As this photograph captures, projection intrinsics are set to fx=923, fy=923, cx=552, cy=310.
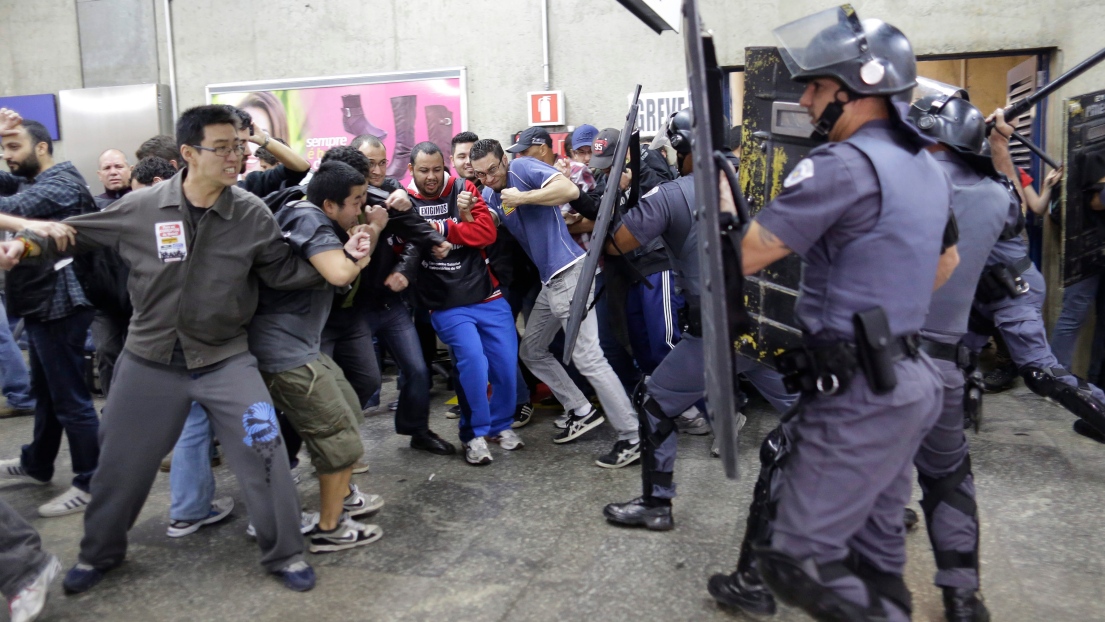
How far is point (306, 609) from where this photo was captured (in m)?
3.42

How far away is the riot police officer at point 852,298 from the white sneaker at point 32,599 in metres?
2.52

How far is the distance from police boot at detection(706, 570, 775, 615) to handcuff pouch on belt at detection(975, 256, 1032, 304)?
2146 mm

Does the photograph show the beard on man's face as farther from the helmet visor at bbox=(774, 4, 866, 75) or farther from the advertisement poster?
the helmet visor at bbox=(774, 4, 866, 75)

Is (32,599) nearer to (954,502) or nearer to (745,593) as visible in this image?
(745,593)

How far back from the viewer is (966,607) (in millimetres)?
3135

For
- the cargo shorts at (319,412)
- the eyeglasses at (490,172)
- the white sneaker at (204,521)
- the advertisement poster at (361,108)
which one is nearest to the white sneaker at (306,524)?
the white sneaker at (204,521)

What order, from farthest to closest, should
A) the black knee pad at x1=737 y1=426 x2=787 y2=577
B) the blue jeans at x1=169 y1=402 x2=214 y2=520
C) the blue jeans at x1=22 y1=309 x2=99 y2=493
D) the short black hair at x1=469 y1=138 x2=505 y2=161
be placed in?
the short black hair at x1=469 y1=138 x2=505 y2=161 < the blue jeans at x1=22 y1=309 x2=99 y2=493 < the blue jeans at x1=169 y1=402 x2=214 y2=520 < the black knee pad at x1=737 y1=426 x2=787 y2=577

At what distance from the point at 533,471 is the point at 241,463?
5.97ft

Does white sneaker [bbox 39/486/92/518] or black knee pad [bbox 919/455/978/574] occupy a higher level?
black knee pad [bbox 919/455/978/574]

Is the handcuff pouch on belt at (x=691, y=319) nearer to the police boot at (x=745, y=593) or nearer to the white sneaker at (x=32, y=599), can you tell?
the police boot at (x=745, y=593)

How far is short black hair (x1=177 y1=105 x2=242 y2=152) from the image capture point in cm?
346

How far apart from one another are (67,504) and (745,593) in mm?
3279

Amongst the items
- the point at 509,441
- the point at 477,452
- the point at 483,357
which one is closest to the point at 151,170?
the point at 483,357

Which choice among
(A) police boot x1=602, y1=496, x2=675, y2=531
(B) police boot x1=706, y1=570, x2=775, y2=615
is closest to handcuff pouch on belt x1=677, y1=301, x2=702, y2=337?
(A) police boot x1=602, y1=496, x2=675, y2=531
